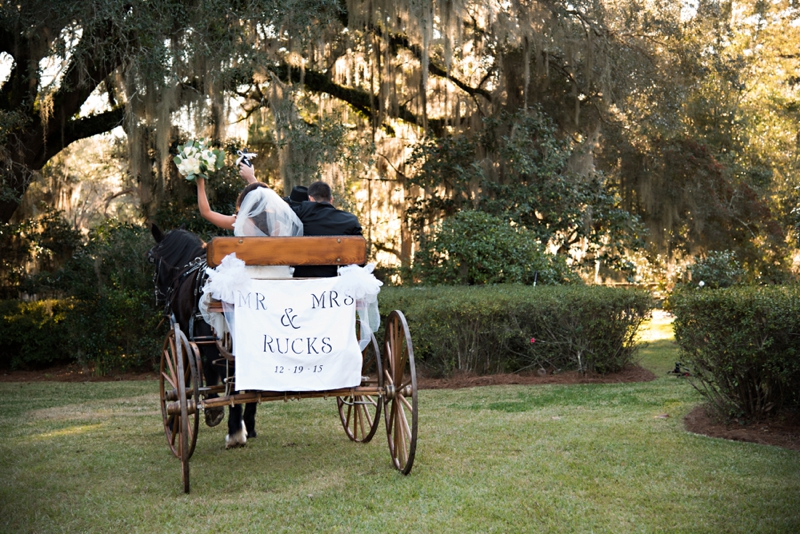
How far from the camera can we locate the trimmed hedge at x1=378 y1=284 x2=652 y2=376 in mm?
8523

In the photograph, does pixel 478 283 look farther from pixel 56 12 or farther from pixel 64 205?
pixel 64 205

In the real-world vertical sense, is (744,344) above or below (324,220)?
below

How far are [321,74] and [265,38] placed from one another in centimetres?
378

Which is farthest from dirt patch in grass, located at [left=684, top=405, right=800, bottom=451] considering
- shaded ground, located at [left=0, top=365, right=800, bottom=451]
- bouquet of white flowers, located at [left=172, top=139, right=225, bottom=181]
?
bouquet of white flowers, located at [left=172, top=139, right=225, bottom=181]

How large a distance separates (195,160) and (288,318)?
155 centimetres

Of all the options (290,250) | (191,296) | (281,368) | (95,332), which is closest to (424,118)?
(95,332)

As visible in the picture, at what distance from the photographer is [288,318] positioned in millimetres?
4766

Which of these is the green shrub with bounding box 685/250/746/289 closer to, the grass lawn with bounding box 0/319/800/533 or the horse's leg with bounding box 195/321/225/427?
the grass lawn with bounding box 0/319/800/533

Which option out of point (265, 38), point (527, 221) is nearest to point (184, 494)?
point (265, 38)

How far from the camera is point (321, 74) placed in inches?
588

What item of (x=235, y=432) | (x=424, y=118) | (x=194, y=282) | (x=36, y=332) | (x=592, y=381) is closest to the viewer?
(x=235, y=432)

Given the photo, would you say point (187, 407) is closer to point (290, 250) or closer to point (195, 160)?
point (290, 250)

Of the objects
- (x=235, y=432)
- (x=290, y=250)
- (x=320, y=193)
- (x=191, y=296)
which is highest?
(x=320, y=193)

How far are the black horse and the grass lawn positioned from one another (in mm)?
195
